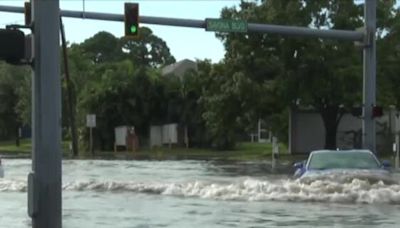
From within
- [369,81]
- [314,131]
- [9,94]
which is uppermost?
[9,94]

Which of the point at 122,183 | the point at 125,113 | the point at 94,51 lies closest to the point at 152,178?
the point at 122,183

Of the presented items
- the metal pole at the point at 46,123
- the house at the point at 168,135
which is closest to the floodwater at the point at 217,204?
the metal pole at the point at 46,123

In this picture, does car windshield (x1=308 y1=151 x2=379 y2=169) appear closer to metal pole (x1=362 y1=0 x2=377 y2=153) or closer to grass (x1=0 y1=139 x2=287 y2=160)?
metal pole (x1=362 y1=0 x2=377 y2=153)

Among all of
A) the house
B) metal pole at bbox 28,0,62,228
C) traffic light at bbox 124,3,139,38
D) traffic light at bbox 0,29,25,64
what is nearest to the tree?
the house

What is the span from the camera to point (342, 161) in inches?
829

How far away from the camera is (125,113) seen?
6794cm

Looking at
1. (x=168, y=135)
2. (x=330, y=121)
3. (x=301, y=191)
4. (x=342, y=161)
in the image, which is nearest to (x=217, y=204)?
(x=301, y=191)

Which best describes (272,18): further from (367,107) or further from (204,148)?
(204,148)

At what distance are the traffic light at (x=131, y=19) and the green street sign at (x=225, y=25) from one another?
2446mm

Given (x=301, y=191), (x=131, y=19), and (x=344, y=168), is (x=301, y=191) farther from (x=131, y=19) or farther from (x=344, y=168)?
(x=131, y=19)

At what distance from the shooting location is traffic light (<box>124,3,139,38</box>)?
84.7 ft

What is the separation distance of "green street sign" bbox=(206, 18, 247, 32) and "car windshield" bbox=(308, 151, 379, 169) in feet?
24.2

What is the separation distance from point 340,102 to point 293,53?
3.84 m

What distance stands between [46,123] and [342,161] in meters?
13.4
